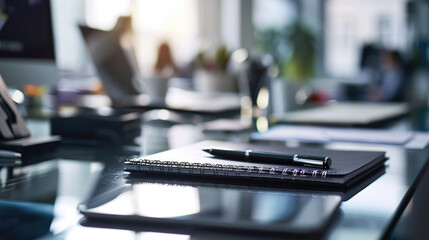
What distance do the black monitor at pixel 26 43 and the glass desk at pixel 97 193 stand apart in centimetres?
26

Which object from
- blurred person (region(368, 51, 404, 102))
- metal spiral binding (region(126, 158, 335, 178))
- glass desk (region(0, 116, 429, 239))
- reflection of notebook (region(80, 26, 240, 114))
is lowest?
blurred person (region(368, 51, 404, 102))

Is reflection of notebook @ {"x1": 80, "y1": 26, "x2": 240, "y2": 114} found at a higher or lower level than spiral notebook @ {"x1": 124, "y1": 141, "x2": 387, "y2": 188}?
higher

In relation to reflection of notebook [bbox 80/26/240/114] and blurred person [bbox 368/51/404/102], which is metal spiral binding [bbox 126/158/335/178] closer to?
reflection of notebook [bbox 80/26/240/114]

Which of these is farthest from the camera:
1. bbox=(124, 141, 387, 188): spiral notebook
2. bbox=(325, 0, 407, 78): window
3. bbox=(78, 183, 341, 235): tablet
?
bbox=(325, 0, 407, 78): window

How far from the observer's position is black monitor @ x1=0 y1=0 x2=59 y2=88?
997 millimetres

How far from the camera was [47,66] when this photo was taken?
1.17 m

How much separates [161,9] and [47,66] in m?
4.69

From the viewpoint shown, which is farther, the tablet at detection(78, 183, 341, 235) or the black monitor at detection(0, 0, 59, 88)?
the black monitor at detection(0, 0, 59, 88)

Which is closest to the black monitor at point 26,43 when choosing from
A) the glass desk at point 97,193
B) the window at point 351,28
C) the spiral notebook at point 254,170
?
the glass desk at point 97,193

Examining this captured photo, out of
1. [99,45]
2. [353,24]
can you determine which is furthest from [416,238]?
[353,24]

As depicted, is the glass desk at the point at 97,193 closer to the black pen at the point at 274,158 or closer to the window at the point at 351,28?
the black pen at the point at 274,158

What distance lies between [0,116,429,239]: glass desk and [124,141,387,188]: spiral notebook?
0.07ft

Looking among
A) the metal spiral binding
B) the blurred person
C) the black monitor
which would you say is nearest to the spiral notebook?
the metal spiral binding

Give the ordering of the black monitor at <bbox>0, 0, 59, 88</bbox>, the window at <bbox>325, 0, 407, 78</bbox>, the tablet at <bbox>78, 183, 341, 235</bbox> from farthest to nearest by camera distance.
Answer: the window at <bbox>325, 0, 407, 78</bbox> → the black monitor at <bbox>0, 0, 59, 88</bbox> → the tablet at <bbox>78, 183, 341, 235</bbox>
